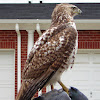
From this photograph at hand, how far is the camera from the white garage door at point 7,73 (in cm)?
1140

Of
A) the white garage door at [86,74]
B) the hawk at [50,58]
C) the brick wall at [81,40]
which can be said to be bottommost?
A: the white garage door at [86,74]

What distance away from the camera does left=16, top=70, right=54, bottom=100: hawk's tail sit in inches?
145

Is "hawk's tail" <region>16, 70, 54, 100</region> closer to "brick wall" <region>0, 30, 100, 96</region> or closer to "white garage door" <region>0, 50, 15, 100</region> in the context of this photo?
"brick wall" <region>0, 30, 100, 96</region>

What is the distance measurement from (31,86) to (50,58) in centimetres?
40

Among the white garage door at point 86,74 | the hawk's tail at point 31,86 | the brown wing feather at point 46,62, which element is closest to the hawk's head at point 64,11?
the brown wing feather at point 46,62

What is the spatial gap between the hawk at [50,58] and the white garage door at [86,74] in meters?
7.36

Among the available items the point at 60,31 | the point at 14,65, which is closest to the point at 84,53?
the point at 14,65

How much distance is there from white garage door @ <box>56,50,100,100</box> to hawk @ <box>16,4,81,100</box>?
736 centimetres

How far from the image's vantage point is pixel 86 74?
11.4 m

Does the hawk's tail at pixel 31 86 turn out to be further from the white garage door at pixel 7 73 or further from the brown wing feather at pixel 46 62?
the white garage door at pixel 7 73

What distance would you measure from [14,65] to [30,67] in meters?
7.52

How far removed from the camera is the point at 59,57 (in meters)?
3.93

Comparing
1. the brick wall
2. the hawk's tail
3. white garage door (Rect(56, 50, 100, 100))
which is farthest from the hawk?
white garage door (Rect(56, 50, 100, 100))

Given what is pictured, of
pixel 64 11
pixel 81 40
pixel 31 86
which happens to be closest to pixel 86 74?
pixel 81 40
